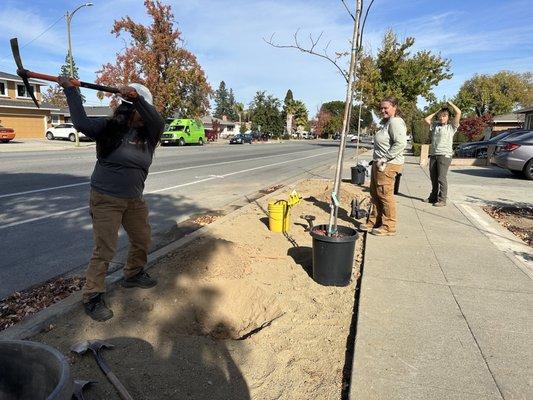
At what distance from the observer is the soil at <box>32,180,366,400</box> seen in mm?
2816

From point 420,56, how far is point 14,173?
27.3 m

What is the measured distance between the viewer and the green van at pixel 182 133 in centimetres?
3884

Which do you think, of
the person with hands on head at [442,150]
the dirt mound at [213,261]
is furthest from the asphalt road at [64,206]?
the person with hands on head at [442,150]

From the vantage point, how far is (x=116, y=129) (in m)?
3.29

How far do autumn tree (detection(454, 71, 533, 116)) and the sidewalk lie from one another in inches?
2666

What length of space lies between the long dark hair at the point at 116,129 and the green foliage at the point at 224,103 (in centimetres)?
12827

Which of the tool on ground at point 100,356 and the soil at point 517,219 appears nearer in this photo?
the tool on ground at point 100,356

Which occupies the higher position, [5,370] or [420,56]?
[420,56]

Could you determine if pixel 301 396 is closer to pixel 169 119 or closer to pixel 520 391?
pixel 520 391

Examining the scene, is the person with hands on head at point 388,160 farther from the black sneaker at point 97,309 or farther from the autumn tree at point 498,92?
the autumn tree at point 498,92

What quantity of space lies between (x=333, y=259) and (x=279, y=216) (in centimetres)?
213

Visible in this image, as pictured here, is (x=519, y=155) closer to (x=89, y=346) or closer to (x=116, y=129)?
(x=116, y=129)

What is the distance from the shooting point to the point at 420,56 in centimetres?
3042

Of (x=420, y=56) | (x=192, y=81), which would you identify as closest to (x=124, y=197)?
(x=420, y=56)
